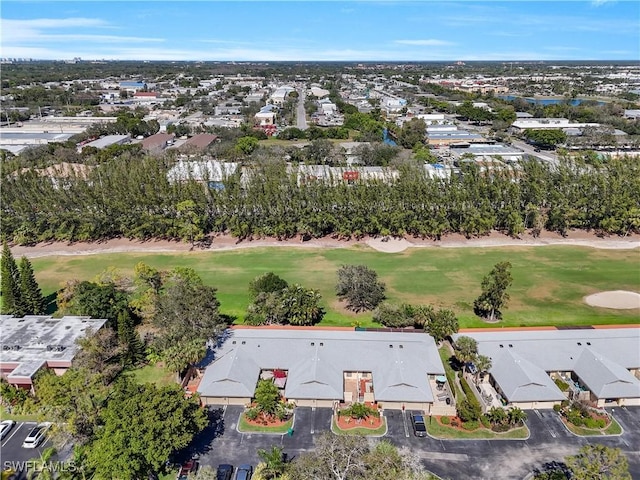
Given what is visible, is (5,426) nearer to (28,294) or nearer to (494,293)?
(28,294)

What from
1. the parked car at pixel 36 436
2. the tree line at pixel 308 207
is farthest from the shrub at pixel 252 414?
the tree line at pixel 308 207

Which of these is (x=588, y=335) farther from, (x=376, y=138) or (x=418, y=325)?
(x=376, y=138)

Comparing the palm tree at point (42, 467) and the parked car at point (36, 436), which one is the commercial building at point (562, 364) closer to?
the palm tree at point (42, 467)

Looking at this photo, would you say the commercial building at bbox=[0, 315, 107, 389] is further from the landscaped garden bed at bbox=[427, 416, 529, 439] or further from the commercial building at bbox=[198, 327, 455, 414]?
the landscaped garden bed at bbox=[427, 416, 529, 439]

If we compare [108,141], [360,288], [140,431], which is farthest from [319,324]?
[108,141]

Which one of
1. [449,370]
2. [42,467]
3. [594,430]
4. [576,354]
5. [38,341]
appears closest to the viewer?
[42,467]

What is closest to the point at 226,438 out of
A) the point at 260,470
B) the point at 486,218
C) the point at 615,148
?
the point at 260,470
